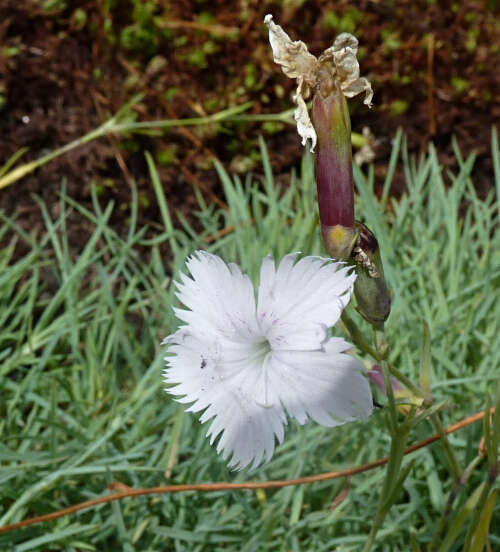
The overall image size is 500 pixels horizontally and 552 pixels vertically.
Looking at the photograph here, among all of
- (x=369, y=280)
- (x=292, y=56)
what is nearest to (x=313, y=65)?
(x=292, y=56)

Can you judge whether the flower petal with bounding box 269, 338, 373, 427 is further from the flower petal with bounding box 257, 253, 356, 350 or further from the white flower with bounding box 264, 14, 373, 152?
the white flower with bounding box 264, 14, 373, 152

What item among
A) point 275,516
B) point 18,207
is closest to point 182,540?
point 275,516

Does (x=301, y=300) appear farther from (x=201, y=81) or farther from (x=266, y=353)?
(x=201, y=81)

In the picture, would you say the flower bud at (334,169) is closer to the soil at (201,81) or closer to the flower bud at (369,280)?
the flower bud at (369,280)

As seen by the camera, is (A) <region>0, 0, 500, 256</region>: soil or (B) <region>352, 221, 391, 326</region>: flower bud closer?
(B) <region>352, 221, 391, 326</region>: flower bud

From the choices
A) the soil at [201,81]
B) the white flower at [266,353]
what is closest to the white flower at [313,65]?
the white flower at [266,353]

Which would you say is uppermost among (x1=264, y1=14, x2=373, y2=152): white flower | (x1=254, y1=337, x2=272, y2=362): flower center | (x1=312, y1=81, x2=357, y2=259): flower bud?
(x1=264, y1=14, x2=373, y2=152): white flower

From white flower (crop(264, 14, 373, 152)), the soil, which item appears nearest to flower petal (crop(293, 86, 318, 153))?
white flower (crop(264, 14, 373, 152))
